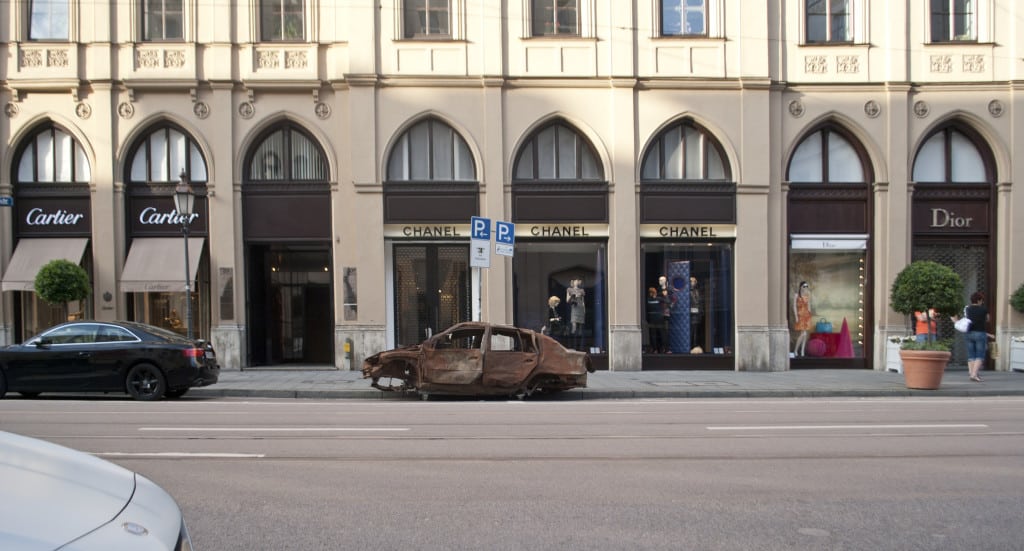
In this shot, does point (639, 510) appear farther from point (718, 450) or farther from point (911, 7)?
point (911, 7)

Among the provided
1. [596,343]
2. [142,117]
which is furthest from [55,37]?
[596,343]

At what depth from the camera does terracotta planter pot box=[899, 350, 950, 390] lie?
1602 centimetres

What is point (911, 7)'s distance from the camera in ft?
67.1

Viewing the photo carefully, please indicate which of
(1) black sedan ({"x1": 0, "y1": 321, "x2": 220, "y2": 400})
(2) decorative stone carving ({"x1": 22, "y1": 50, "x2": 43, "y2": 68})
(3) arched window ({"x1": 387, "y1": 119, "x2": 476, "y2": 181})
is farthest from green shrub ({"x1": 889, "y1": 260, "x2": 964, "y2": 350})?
(2) decorative stone carving ({"x1": 22, "y1": 50, "x2": 43, "y2": 68})

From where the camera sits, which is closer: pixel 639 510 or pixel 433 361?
pixel 639 510

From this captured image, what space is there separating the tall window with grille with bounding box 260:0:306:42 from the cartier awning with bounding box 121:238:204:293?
562 centimetres

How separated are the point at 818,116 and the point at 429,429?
14759 mm

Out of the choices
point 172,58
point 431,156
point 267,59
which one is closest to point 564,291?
point 431,156

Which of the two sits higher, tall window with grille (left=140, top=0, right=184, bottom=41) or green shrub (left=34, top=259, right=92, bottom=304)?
tall window with grille (left=140, top=0, right=184, bottom=41)

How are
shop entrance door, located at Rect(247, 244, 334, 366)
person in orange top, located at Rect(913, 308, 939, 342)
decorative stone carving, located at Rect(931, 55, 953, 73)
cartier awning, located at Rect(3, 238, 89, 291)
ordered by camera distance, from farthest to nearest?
shop entrance door, located at Rect(247, 244, 334, 366)
decorative stone carving, located at Rect(931, 55, 953, 73)
cartier awning, located at Rect(3, 238, 89, 291)
person in orange top, located at Rect(913, 308, 939, 342)

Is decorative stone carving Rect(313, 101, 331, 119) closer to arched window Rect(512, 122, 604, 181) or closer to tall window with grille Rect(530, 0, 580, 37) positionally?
arched window Rect(512, 122, 604, 181)

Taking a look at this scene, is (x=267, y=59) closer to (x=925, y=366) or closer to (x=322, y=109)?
(x=322, y=109)

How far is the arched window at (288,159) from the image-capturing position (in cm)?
2061

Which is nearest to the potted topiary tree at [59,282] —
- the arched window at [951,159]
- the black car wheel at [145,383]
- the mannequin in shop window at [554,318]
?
the black car wheel at [145,383]
